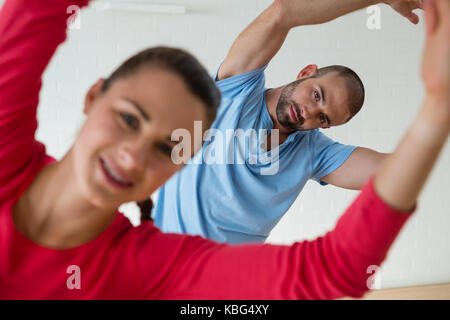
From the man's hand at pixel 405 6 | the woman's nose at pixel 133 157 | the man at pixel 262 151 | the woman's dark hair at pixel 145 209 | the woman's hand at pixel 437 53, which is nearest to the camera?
the woman's hand at pixel 437 53

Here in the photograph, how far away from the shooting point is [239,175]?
3.48 feet

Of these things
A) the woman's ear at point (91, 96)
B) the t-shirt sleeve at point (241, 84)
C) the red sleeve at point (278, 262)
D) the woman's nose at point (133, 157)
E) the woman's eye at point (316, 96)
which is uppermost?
the t-shirt sleeve at point (241, 84)

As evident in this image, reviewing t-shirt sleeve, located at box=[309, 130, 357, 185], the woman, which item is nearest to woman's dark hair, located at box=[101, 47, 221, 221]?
the woman

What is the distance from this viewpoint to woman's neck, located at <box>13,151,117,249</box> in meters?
0.51

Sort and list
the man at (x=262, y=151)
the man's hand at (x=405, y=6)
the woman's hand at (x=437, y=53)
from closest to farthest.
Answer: the woman's hand at (x=437, y=53), the man's hand at (x=405, y=6), the man at (x=262, y=151)

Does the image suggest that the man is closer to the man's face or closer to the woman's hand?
the man's face

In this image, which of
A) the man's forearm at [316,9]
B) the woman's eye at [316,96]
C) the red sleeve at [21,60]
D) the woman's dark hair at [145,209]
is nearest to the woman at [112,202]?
the red sleeve at [21,60]

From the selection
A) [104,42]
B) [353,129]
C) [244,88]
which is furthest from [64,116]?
[353,129]

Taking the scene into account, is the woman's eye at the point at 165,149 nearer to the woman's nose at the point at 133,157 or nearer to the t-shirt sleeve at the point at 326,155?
the woman's nose at the point at 133,157

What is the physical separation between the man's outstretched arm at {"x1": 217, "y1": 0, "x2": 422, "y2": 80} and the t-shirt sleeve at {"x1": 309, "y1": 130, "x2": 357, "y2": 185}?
0.23 m

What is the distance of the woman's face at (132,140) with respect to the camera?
0.47 meters

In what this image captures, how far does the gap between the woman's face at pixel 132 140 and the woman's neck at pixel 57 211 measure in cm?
3

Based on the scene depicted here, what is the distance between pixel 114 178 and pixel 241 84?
Result: 2.11ft
